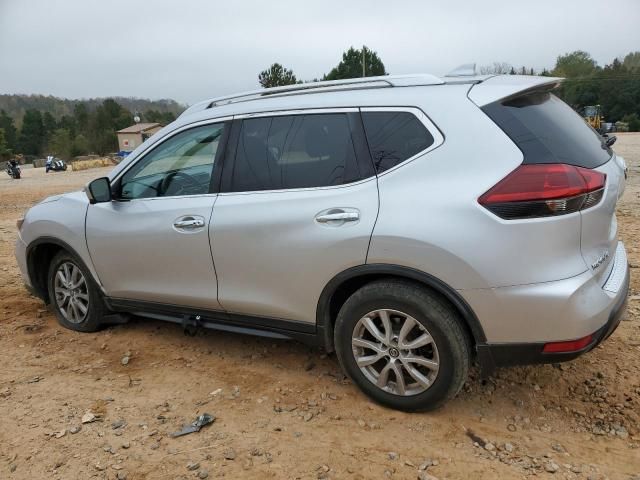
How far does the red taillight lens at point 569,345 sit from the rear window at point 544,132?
835mm

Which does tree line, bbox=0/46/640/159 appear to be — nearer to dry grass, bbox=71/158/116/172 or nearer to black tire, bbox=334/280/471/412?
dry grass, bbox=71/158/116/172

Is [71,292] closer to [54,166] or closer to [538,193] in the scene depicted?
[538,193]

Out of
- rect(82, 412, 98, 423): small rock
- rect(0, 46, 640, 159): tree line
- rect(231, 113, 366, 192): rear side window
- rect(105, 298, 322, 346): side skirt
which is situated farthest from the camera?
rect(0, 46, 640, 159): tree line

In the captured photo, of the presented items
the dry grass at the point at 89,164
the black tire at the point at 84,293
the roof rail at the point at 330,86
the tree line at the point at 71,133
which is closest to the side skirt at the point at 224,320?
the black tire at the point at 84,293

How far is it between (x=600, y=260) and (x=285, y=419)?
1.86m

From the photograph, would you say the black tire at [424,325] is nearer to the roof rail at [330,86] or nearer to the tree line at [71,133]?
the roof rail at [330,86]

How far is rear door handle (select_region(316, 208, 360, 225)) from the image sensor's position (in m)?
2.82

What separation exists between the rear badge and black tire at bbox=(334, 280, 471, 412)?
68cm

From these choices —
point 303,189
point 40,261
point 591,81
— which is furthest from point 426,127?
point 591,81

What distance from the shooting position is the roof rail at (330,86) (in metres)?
3.00

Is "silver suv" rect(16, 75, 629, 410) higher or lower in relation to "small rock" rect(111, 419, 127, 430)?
higher

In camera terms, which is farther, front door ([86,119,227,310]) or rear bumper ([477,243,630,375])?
front door ([86,119,227,310])

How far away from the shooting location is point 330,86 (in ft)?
10.8

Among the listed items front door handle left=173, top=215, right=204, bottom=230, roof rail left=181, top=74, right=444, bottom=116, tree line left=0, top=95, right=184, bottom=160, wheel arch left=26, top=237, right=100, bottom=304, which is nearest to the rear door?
front door handle left=173, top=215, right=204, bottom=230
